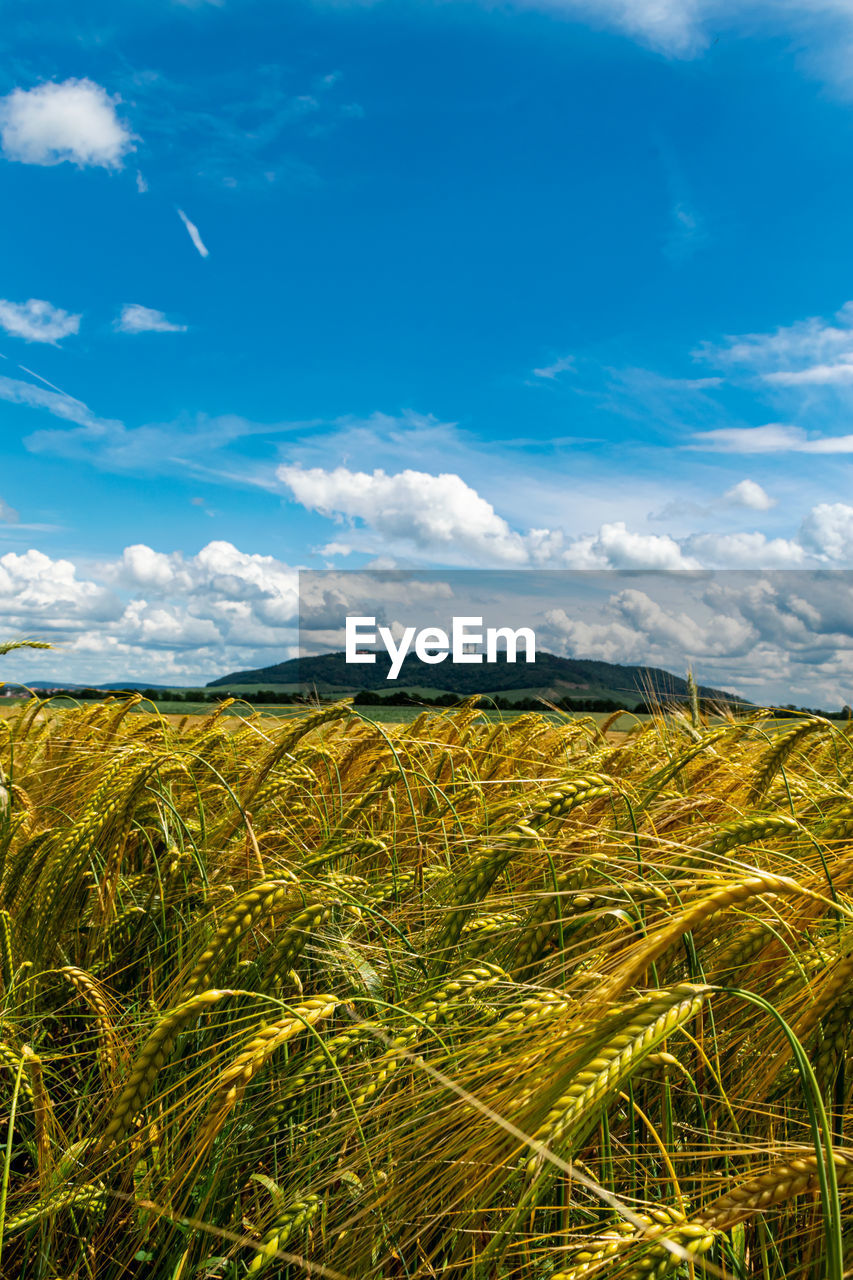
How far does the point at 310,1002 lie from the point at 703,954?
3.68ft

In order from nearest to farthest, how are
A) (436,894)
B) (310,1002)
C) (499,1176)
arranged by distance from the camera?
(499,1176), (310,1002), (436,894)

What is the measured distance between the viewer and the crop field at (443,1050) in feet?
3.59

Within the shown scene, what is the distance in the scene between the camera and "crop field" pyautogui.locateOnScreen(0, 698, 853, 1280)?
1.09 m

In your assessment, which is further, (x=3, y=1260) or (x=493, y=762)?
(x=493, y=762)

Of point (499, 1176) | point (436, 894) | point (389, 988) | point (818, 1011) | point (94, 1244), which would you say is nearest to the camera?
point (499, 1176)

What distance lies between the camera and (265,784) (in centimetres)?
293

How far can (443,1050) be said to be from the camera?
1.45 metres

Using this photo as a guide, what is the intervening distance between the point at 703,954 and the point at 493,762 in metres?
2.03

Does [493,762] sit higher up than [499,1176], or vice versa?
[493,762]

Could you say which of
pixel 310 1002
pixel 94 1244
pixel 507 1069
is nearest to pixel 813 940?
pixel 507 1069

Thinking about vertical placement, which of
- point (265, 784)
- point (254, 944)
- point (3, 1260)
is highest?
point (265, 784)

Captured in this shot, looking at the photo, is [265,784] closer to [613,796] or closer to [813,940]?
[613,796]

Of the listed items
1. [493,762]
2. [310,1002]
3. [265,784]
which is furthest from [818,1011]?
[493,762]

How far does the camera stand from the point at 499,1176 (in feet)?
3.73
